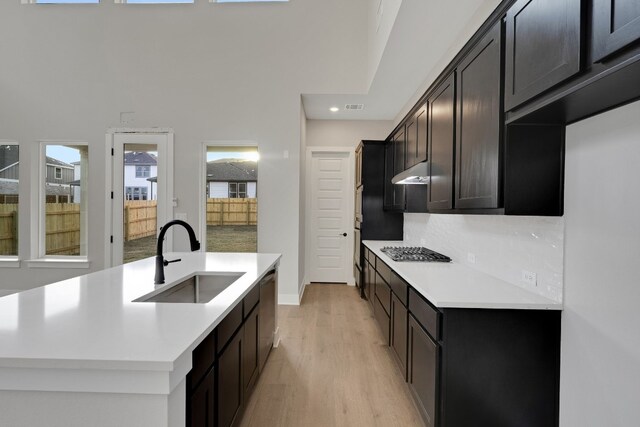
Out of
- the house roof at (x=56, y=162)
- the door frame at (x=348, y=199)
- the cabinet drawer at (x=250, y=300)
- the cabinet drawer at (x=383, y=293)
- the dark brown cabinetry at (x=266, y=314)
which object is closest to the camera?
the cabinet drawer at (x=250, y=300)

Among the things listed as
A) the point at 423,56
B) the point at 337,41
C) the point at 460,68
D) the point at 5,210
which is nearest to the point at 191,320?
Result: the point at 460,68

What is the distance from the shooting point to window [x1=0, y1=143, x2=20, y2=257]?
4586 millimetres

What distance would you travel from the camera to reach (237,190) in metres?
5.79

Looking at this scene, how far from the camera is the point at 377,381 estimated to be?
247cm

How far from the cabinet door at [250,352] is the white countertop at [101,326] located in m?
0.32

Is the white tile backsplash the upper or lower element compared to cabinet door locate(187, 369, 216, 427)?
upper

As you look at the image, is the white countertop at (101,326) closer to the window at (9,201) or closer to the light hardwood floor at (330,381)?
the light hardwood floor at (330,381)

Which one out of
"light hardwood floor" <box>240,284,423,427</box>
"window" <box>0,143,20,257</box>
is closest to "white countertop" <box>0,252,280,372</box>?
"light hardwood floor" <box>240,284,423,427</box>

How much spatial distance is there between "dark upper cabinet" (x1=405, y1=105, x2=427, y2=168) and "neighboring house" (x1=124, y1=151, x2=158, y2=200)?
3.55 meters

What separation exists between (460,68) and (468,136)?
0.49m

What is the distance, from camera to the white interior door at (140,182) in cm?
445

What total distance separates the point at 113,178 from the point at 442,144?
4.51 metres

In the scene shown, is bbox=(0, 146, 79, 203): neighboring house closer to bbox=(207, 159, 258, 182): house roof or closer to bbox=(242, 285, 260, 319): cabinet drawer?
bbox=(207, 159, 258, 182): house roof

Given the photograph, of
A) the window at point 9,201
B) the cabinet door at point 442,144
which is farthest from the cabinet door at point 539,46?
the window at point 9,201
